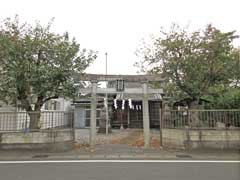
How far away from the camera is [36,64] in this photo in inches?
441

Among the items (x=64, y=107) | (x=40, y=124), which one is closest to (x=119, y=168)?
(x=40, y=124)

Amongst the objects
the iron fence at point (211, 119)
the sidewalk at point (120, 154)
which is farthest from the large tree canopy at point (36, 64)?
the iron fence at point (211, 119)

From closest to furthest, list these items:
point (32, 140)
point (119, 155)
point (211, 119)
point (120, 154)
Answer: point (119, 155)
point (120, 154)
point (32, 140)
point (211, 119)

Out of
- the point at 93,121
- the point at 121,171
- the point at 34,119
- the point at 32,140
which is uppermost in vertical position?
the point at 34,119

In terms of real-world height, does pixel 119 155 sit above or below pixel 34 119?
below

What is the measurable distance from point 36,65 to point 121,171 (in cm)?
600

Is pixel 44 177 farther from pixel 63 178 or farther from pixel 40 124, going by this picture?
pixel 40 124

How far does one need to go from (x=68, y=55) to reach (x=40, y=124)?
3170mm

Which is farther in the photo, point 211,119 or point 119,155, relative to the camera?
point 211,119

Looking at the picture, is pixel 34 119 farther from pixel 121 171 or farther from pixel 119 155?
pixel 121 171

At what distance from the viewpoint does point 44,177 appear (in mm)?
6637

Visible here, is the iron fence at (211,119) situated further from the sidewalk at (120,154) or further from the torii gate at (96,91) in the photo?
the torii gate at (96,91)

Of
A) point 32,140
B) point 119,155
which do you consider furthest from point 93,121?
point 32,140

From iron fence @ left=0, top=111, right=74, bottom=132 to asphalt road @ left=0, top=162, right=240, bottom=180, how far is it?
3.04 metres
